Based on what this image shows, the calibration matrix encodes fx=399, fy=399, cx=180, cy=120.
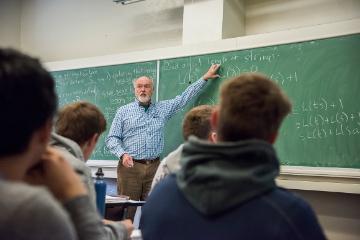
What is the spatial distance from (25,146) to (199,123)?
4.66ft

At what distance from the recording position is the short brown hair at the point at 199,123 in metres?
2.15

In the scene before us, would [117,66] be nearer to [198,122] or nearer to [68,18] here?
[68,18]

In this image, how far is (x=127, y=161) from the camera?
384 centimetres

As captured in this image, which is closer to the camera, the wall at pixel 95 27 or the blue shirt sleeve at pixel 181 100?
the blue shirt sleeve at pixel 181 100

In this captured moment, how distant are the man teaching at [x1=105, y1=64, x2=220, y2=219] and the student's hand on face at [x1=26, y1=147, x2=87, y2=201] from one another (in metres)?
2.92

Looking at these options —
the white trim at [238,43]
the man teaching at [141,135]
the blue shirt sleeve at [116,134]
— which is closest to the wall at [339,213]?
the white trim at [238,43]

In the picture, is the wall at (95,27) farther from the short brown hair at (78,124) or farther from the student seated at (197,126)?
the short brown hair at (78,124)

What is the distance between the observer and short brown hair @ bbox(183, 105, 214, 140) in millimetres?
2148

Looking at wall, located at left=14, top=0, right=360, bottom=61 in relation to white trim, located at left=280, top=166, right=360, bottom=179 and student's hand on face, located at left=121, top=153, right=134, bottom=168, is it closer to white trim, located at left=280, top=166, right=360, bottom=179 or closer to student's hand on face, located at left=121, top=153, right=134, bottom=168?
white trim, located at left=280, top=166, right=360, bottom=179

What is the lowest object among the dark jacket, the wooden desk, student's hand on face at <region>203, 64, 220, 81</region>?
the wooden desk

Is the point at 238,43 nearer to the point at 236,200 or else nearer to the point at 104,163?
the point at 104,163

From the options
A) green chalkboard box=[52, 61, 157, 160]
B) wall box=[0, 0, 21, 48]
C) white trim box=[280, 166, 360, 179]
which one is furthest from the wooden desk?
wall box=[0, 0, 21, 48]

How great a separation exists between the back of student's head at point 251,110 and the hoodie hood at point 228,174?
57 mm

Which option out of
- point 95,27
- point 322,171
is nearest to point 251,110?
point 322,171
